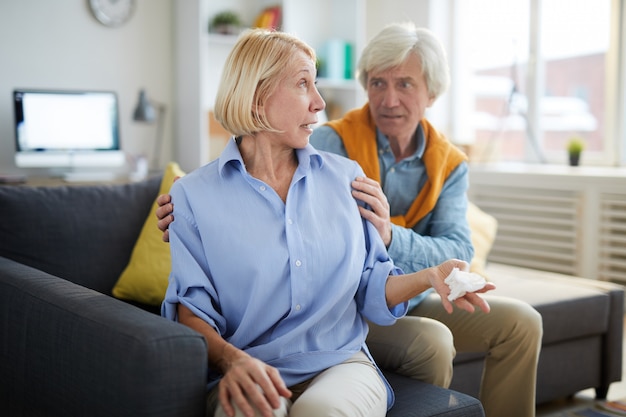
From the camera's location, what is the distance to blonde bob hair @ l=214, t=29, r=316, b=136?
1521 millimetres

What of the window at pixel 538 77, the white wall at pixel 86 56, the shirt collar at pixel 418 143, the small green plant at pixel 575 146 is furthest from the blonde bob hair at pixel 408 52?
the white wall at pixel 86 56

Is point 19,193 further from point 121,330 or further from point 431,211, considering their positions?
point 431,211

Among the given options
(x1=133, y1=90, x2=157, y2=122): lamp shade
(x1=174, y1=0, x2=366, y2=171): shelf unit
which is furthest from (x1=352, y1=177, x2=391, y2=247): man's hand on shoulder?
(x1=133, y1=90, x2=157, y2=122): lamp shade

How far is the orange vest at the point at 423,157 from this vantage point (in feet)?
6.63

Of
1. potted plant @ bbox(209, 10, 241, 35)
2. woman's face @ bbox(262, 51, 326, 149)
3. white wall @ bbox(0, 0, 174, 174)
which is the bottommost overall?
woman's face @ bbox(262, 51, 326, 149)

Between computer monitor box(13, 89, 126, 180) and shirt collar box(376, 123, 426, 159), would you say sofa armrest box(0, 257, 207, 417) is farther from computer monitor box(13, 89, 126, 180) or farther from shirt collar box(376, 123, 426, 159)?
computer monitor box(13, 89, 126, 180)

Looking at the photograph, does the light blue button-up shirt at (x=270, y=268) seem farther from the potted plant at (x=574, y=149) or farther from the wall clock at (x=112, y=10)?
the wall clock at (x=112, y=10)

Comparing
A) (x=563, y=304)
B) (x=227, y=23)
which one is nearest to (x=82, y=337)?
(x=563, y=304)

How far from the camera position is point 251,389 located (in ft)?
4.17

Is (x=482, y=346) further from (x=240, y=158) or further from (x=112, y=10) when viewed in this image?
(x=112, y=10)

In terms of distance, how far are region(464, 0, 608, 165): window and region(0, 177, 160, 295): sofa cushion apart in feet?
9.88

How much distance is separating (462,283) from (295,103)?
0.51 meters

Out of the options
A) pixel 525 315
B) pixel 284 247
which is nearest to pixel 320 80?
pixel 525 315

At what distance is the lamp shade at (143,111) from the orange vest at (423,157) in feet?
9.34
